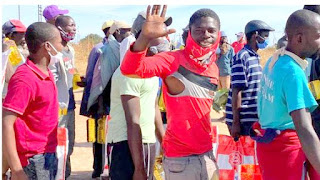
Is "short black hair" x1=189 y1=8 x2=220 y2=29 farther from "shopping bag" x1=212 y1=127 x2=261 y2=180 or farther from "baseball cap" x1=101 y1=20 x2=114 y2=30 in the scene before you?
"baseball cap" x1=101 y1=20 x2=114 y2=30

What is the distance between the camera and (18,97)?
124 inches

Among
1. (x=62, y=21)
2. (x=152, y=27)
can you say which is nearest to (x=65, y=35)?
(x=62, y=21)

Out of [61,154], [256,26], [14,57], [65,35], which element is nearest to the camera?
[61,154]

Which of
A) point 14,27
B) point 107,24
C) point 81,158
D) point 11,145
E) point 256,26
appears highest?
point 107,24

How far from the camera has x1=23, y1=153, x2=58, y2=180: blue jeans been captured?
337 cm

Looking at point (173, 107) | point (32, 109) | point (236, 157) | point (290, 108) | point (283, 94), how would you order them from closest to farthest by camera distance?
point (290, 108) → point (283, 94) → point (173, 107) → point (32, 109) → point (236, 157)

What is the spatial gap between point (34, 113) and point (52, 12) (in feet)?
11.0

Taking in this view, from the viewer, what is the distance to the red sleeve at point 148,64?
2875mm

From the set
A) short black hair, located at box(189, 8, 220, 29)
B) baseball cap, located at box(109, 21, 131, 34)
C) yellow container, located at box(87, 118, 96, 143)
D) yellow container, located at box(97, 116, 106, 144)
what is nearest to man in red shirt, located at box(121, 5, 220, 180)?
short black hair, located at box(189, 8, 220, 29)

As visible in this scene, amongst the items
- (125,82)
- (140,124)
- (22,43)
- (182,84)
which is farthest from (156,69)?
(22,43)

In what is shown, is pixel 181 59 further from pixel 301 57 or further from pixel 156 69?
pixel 301 57

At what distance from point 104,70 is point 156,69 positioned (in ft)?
6.74

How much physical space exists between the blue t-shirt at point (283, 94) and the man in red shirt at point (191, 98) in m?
0.35

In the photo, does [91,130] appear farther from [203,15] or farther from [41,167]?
[203,15]
